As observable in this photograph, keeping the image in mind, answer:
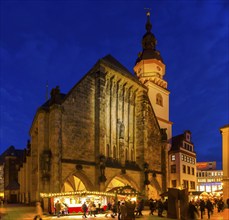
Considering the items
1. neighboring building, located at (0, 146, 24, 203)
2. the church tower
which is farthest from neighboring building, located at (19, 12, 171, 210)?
neighboring building, located at (0, 146, 24, 203)

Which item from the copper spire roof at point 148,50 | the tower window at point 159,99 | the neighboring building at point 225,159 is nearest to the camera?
the neighboring building at point 225,159

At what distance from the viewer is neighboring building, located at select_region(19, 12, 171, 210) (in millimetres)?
35469

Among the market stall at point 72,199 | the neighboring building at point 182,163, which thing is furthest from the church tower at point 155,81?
the market stall at point 72,199

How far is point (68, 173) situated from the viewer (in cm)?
3556

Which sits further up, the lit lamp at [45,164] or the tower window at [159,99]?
the tower window at [159,99]

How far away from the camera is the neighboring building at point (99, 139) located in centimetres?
3547

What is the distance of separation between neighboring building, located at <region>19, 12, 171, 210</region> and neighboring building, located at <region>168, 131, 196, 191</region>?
14.6 metres

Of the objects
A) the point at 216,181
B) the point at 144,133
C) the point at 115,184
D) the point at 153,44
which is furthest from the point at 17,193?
the point at 216,181

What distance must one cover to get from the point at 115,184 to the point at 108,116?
32.2 ft

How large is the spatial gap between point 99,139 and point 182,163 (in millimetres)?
30041

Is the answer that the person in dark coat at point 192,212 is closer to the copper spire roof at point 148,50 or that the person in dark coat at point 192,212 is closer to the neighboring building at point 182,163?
the neighboring building at point 182,163

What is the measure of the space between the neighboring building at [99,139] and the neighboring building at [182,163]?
14.6 meters

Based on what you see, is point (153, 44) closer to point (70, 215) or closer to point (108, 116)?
point (108, 116)

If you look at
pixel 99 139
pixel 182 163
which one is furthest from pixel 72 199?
pixel 182 163
